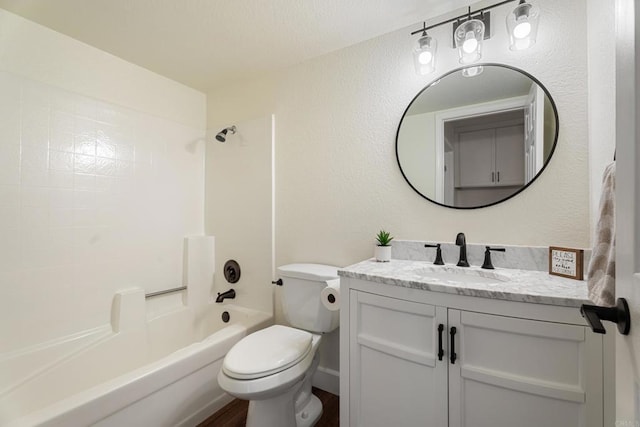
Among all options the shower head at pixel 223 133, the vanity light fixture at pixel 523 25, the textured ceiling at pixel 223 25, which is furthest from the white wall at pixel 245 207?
the vanity light fixture at pixel 523 25

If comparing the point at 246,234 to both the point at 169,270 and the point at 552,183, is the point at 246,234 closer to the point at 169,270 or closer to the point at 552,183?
the point at 169,270

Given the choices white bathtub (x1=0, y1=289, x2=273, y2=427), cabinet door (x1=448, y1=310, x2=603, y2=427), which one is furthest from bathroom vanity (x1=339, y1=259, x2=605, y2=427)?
white bathtub (x1=0, y1=289, x2=273, y2=427)

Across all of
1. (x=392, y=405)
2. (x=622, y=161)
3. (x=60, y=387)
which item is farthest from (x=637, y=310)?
(x=60, y=387)

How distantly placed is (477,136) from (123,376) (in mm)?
2085

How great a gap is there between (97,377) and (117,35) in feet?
6.72

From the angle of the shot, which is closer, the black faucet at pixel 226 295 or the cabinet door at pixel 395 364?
the cabinet door at pixel 395 364

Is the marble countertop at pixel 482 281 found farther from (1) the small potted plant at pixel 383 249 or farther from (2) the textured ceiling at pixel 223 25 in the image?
(2) the textured ceiling at pixel 223 25

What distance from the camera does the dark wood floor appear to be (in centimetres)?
155

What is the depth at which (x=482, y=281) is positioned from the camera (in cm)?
128

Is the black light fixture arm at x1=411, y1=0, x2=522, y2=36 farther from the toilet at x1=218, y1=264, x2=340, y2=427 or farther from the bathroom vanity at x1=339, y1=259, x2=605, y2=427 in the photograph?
the toilet at x1=218, y1=264, x2=340, y2=427

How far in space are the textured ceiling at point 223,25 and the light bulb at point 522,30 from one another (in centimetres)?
32

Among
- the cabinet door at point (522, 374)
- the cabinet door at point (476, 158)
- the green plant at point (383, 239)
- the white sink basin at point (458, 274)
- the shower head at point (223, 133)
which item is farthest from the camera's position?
the shower head at point (223, 133)

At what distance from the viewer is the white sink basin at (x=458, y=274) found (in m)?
1.28

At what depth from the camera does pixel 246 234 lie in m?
2.21
